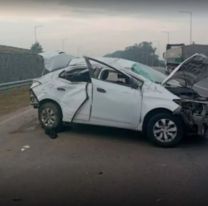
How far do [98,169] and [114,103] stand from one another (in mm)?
2855

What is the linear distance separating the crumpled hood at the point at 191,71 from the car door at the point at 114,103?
0.78 meters

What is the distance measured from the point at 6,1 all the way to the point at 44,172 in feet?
16.3

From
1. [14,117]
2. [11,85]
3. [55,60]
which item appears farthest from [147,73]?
[11,85]

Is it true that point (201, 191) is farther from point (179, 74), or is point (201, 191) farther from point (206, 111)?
point (179, 74)

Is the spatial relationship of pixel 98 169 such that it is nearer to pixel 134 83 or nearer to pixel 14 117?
pixel 134 83

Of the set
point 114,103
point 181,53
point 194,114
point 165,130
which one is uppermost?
point 181,53

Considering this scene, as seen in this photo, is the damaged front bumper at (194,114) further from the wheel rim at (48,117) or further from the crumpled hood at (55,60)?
the crumpled hood at (55,60)

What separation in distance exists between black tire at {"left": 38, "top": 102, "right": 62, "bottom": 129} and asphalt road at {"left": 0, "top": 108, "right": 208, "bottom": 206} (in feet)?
0.84

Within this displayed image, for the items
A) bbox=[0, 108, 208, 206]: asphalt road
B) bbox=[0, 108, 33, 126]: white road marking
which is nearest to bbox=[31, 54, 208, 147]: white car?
bbox=[0, 108, 208, 206]: asphalt road

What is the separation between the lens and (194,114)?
9.31 meters

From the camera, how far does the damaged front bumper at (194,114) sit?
924 centimetres

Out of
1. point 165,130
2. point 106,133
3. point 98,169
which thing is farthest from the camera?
point 106,133

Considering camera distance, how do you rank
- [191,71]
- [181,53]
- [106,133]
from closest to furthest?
[191,71] → [106,133] → [181,53]

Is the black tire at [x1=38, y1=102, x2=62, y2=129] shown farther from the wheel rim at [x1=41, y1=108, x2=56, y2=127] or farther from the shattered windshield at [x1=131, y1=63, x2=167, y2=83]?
the shattered windshield at [x1=131, y1=63, x2=167, y2=83]
